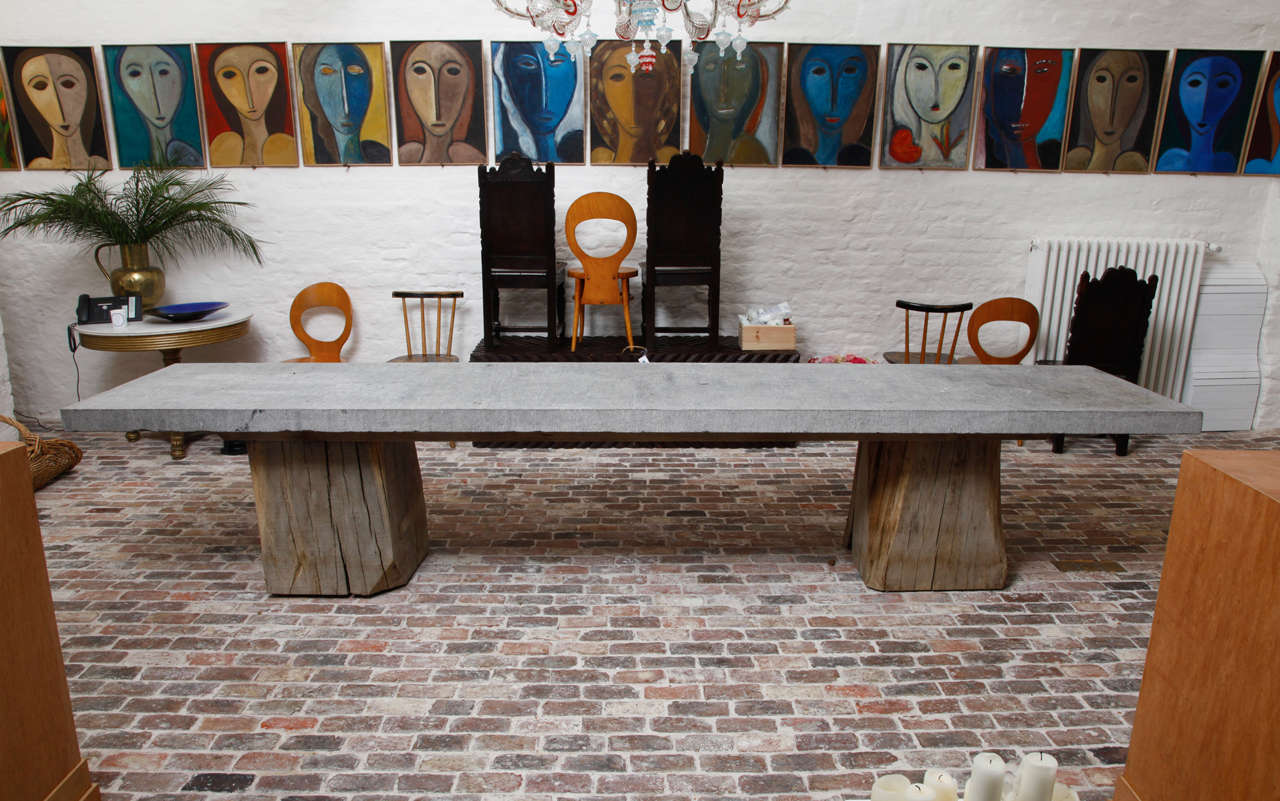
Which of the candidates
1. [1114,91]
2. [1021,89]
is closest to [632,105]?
[1021,89]

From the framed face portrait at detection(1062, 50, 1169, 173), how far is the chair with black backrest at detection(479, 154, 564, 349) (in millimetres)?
3727

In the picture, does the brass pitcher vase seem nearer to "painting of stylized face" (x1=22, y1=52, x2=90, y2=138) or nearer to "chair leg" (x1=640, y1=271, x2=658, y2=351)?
"painting of stylized face" (x1=22, y1=52, x2=90, y2=138)

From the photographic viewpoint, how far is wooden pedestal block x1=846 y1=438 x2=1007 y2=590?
10.7 ft

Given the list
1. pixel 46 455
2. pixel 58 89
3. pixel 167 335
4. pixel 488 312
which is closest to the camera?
pixel 46 455

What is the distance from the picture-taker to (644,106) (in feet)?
18.4

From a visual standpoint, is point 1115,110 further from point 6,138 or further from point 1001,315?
point 6,138

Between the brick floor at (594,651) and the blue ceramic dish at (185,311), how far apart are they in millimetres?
1192

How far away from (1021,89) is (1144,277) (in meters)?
1.61

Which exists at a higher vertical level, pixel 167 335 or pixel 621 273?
pixel 621 273

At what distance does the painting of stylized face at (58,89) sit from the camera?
548 centimetres

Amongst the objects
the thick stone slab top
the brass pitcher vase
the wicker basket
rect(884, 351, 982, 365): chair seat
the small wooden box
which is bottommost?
the wicker basket

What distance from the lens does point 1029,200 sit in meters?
5.83

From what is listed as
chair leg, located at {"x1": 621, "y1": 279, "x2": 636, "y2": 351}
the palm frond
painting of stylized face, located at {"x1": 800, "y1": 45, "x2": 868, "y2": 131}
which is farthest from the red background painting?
painting of stylized face, located at {"x1": 800, "y1": 45, "x2": 868, "y2": 131}

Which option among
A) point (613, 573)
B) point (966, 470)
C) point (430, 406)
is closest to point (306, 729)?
point (430, 406)
